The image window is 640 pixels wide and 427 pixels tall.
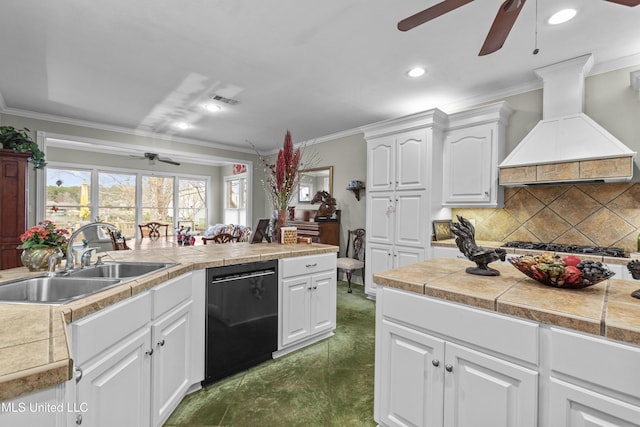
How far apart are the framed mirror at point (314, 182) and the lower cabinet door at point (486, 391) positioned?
13.6ft

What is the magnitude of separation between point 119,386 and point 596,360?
5.95 feet

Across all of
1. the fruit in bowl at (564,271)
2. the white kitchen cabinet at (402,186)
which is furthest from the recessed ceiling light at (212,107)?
the fruit in bowl at (564,271)

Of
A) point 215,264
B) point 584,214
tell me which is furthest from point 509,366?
point 584,214

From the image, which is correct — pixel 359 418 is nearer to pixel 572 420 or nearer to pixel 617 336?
pixel 572 420

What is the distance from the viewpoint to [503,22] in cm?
139

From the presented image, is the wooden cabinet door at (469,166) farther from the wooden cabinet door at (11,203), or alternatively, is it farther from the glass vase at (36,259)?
the wooden cabinet door at (11,203)

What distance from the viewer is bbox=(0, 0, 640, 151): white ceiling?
200cm

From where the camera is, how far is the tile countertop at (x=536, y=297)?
36.6 inches

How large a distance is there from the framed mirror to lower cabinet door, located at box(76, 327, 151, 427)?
13.4 ft

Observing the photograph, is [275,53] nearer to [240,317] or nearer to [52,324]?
[240,317]

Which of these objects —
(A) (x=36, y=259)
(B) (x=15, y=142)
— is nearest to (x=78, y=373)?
(A) (x=36, y=259)

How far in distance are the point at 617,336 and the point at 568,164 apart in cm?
221

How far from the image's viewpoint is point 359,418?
68.4 inches

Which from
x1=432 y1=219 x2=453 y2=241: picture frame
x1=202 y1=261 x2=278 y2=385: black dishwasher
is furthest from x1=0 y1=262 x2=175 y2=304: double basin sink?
x1=432 y1=219 x2=453 y2=241: picture frame
